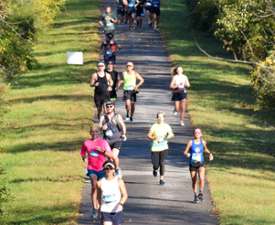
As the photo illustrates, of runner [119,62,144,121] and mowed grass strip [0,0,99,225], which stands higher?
runner [119,62,144,121]

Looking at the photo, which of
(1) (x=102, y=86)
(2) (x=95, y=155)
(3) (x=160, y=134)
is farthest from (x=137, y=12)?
(2) (x=95, y=155)

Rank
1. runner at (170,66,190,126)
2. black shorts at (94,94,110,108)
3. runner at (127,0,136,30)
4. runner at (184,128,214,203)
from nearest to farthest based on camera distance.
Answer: runner at (184,128,214,203) → black shorts at (94,94,110,108) → runner at (170,66,190,126) → runner at (127,0,136,30)

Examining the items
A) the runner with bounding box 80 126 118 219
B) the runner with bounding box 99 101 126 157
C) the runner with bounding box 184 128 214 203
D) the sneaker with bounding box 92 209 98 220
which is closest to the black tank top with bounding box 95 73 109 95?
the runner with bounding box 184 128 214 203

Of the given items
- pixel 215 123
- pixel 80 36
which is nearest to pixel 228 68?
pixel 80 36

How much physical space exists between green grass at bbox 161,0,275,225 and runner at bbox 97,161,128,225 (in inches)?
185

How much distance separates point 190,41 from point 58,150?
29.1m

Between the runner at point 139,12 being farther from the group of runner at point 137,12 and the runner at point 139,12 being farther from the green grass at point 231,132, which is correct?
the green grass at point 231,132

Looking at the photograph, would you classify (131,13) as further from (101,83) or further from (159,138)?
(159,138)

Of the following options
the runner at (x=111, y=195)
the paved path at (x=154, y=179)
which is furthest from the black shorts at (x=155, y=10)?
the runner at (x=111, y=195)

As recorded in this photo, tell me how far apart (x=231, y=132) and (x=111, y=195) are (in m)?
17.6

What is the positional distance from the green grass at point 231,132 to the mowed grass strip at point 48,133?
3.50 metres

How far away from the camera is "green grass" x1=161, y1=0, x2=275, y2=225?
78.6 ft

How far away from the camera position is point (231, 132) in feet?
114

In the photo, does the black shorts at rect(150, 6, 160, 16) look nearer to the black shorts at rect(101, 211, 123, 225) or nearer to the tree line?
the tree line
